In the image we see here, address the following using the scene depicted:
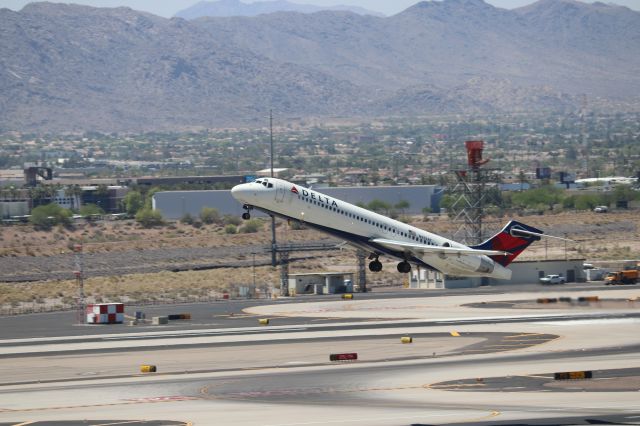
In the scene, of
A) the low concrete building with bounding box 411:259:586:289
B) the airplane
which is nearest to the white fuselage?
the airplane

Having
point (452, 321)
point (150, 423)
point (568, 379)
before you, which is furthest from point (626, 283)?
point (150, 423)

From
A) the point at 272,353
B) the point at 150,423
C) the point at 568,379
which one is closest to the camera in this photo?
the point at 150,423

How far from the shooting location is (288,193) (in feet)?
269

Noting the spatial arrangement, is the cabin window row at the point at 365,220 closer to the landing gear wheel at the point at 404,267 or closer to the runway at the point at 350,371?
the landing gear wheel at the point at 404,267

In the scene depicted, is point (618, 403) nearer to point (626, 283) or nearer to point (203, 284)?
point (626, 283)

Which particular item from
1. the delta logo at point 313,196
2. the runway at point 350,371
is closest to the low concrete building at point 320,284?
the runway at point 350,371

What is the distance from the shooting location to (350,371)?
218 feet

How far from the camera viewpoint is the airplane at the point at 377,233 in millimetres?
81500

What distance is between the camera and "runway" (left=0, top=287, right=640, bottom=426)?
2089 inches

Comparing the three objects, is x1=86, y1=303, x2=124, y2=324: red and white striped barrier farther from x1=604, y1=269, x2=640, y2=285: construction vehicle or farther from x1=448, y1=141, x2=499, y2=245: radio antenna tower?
x1=604, y1=269, x2=640, y2=285: construction vehicle

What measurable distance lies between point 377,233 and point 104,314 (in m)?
24.9

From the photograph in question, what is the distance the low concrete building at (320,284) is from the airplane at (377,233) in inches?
1125

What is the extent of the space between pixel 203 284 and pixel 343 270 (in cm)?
2147

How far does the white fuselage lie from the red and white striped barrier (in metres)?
22.8
